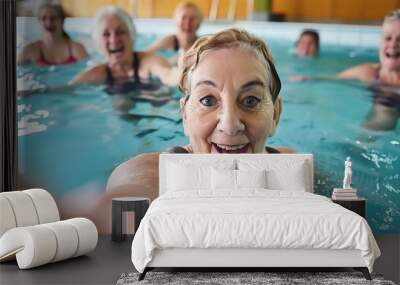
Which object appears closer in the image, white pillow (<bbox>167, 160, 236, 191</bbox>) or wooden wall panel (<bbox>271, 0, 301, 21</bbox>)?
white pillow (<bbox>167, 160, 236, 191</bbox>)

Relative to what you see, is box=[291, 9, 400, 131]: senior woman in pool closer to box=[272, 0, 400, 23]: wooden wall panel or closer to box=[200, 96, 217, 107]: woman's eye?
box=[272, 0, 400, 23]: wooden wall panel

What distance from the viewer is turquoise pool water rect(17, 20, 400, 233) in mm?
8445

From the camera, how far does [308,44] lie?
27.9 feet

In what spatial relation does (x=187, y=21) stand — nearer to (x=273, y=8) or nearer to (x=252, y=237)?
(x=273, y=8)

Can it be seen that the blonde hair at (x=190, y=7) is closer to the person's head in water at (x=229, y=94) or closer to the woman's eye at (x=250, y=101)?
the person's head in water at (x=229, y=94)

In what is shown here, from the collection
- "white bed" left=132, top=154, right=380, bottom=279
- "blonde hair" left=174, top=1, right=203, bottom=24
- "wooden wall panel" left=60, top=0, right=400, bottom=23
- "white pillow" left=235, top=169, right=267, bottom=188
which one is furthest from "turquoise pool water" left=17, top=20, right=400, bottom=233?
"white bed" left=132, top=154, right=380, bottom=279

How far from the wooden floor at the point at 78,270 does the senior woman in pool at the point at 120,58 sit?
6.77 ft

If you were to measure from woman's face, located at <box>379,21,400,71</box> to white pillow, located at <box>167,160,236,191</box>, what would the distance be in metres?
2.04

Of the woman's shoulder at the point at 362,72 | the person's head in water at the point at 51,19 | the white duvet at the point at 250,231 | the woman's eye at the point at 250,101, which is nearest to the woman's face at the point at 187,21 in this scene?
the woman's eye at the point at 250,101

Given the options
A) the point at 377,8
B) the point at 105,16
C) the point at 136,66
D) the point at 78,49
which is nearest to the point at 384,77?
the point at 377,8

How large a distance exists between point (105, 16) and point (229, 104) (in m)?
1.67

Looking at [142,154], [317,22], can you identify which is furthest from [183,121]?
[317,22]

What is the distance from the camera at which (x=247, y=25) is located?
8.51 m

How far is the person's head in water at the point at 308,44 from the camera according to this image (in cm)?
850
